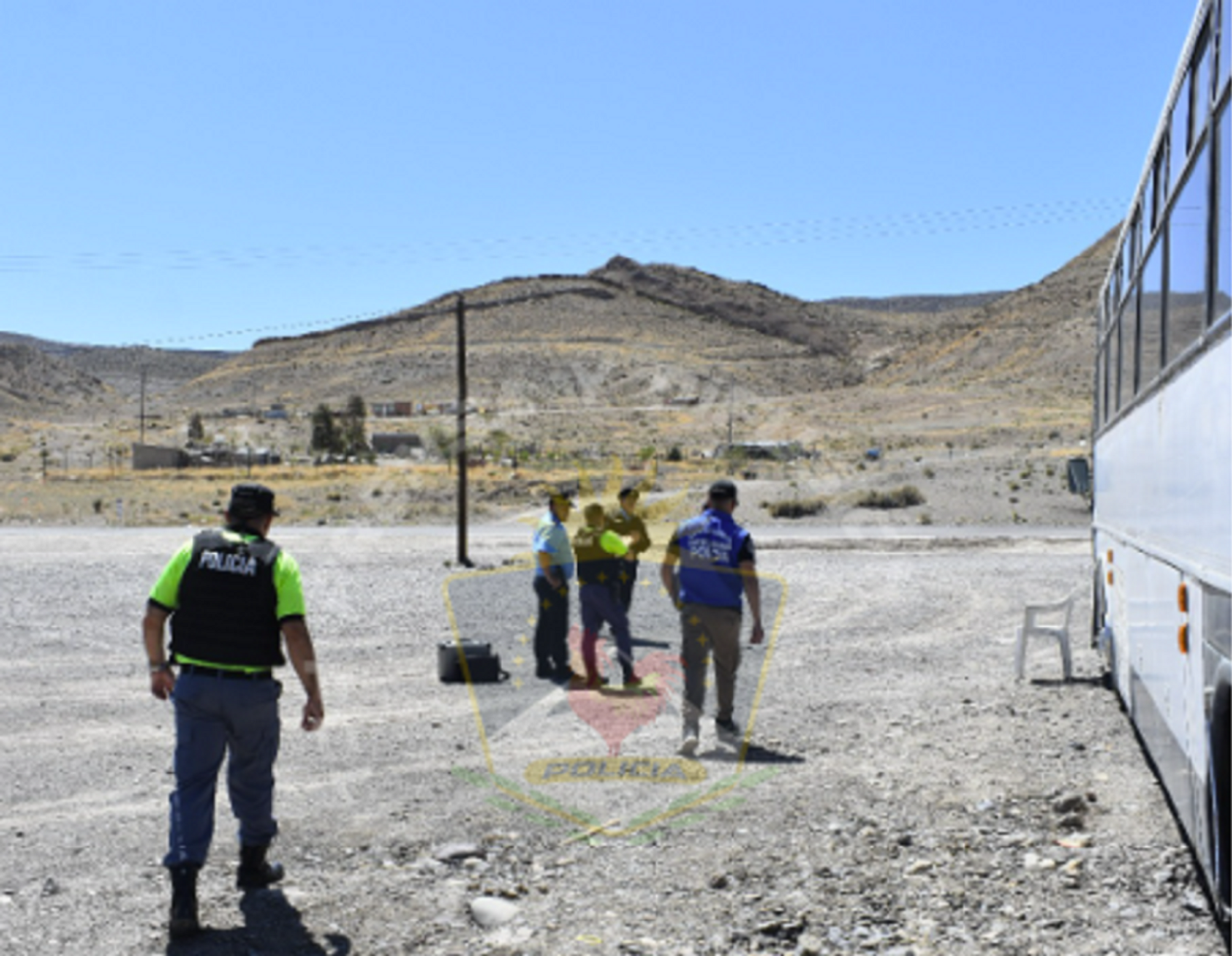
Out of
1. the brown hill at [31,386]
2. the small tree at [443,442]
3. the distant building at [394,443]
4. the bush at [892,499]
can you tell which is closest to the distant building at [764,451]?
the small tree at [443,442]

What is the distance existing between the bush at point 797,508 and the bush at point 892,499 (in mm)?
1440

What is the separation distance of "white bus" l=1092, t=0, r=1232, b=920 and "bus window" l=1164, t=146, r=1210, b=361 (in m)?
0.01

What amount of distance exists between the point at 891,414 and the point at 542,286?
3697 inches

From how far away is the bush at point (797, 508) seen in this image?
152ft

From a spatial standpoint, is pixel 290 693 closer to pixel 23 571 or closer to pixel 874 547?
pixel 23 571

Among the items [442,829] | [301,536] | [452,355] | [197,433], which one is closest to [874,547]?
[301,536]

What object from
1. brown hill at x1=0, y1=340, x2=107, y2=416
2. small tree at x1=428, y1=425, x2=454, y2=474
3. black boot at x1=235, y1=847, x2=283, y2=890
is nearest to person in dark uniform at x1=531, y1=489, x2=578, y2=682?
black boot at x1=235, y1=847, x2=283, y2=890

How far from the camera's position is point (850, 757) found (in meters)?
8.66

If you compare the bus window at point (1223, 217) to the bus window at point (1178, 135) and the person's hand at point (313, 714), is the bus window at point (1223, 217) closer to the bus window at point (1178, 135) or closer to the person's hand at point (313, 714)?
the bus window at point (1178, 135)

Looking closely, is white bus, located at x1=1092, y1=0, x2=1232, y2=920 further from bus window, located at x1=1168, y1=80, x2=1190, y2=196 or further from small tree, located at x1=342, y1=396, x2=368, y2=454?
small tree, located at x1=342, y1=396, x2=368, y2=454

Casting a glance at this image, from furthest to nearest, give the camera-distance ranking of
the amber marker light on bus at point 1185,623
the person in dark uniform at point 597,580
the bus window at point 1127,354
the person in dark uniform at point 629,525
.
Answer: the person in dark uniform at point 629,525 < the person in dark uniform at point 597,580 < the bus window at point 1127,354 < the amber marker light on bus at point 1185,623

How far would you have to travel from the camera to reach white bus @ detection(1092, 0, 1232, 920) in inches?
176

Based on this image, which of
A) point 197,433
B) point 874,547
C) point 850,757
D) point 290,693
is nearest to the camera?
point 850,757

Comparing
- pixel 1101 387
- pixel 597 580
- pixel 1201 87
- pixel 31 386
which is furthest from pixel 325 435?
pixel 31 386
